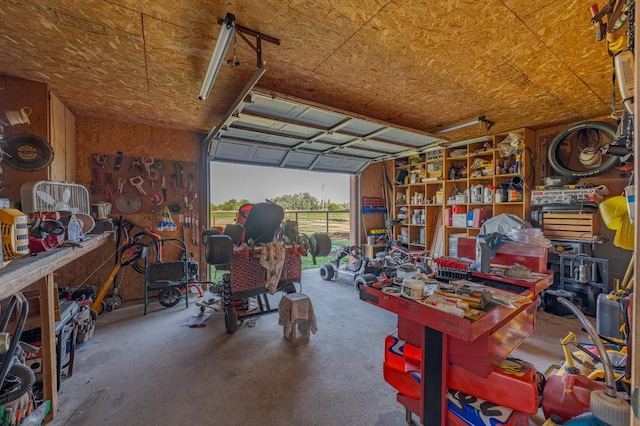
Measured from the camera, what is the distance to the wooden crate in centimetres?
343

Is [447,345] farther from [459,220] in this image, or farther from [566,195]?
[459,220]

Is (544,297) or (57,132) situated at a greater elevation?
(57,132)

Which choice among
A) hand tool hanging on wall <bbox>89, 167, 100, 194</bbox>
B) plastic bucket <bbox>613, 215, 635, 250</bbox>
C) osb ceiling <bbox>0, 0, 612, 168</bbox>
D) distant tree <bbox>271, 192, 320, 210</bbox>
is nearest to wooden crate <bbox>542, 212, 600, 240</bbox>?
osb ceiling <bbox>0, 0, 612, 168</bbox>

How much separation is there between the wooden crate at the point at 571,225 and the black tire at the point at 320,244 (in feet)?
10.8

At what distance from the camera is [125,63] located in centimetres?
230

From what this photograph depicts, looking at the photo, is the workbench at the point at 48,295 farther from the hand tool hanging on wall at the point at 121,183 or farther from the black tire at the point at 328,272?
the black tire at the point at 328,272

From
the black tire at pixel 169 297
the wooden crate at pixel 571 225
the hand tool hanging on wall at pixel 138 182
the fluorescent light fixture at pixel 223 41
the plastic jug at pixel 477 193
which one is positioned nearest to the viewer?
the fluorescent light fixture at pixel 223 41

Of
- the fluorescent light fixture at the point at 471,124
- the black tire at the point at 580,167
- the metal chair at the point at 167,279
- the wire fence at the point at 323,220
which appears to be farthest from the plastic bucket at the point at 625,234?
the wire fence at the point at 323,220

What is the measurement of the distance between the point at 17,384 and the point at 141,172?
3207 mm

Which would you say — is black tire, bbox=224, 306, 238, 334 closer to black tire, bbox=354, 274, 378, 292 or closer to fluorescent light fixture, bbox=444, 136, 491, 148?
black tire, bbox=354, 274, 378, 292

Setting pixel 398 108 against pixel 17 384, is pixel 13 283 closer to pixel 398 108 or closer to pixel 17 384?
pixel 17 384

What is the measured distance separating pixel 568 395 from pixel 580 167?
3797 mm

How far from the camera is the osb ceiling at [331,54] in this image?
1684mm

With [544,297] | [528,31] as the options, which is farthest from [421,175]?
[528,31]
